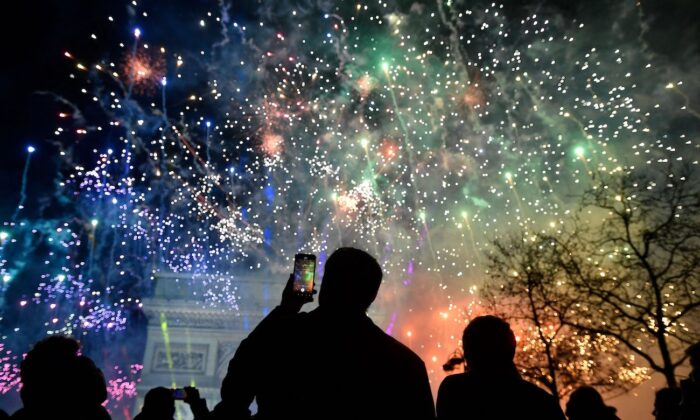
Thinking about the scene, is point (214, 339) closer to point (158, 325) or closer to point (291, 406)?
point (158, 325)

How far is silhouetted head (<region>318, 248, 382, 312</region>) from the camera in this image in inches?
78.7

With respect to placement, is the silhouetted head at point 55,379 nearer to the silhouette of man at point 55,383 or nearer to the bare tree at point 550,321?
the silhouette of man at point 55,383

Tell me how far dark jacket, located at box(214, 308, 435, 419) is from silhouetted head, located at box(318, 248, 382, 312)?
0.07 m

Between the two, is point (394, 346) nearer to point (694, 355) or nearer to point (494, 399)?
point (494, 399)

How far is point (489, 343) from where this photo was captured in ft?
8.63

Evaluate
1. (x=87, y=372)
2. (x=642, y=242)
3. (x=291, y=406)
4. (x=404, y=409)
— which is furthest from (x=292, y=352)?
(x=642, y=242)

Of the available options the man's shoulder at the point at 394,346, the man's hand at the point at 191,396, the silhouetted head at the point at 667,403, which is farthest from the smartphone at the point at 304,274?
the silhouetted head at the point at 667,403

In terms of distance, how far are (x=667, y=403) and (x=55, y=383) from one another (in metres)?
7.35

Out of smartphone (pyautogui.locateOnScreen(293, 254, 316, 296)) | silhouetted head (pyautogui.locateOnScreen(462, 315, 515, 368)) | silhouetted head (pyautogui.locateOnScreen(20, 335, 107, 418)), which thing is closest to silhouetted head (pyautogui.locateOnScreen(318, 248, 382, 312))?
smartphone (pyautogui.locateOnScreen(293, 254, 316, 296))

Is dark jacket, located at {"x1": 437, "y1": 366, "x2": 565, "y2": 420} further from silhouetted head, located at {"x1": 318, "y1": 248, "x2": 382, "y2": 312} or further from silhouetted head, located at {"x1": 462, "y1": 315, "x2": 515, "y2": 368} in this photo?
silhouetted head, located at {"x1": 318, "y1": 248, "x2": 382, "y2": 312}

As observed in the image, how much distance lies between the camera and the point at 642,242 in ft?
48.0

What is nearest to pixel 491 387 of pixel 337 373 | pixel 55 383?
pixel 337 373

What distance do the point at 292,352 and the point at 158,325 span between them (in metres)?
30.7

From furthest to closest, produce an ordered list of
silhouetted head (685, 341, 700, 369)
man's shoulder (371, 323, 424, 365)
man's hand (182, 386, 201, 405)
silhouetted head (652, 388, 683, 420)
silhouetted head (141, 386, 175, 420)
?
silhouetted head (652, 388, 683, 420), silhouetted head (141, 386, 175, 420), man's hand (182, 386, 201, 405), silhouetted head (685, 341, 700, 369), man's shoulder (371, 323, 424, 365)
